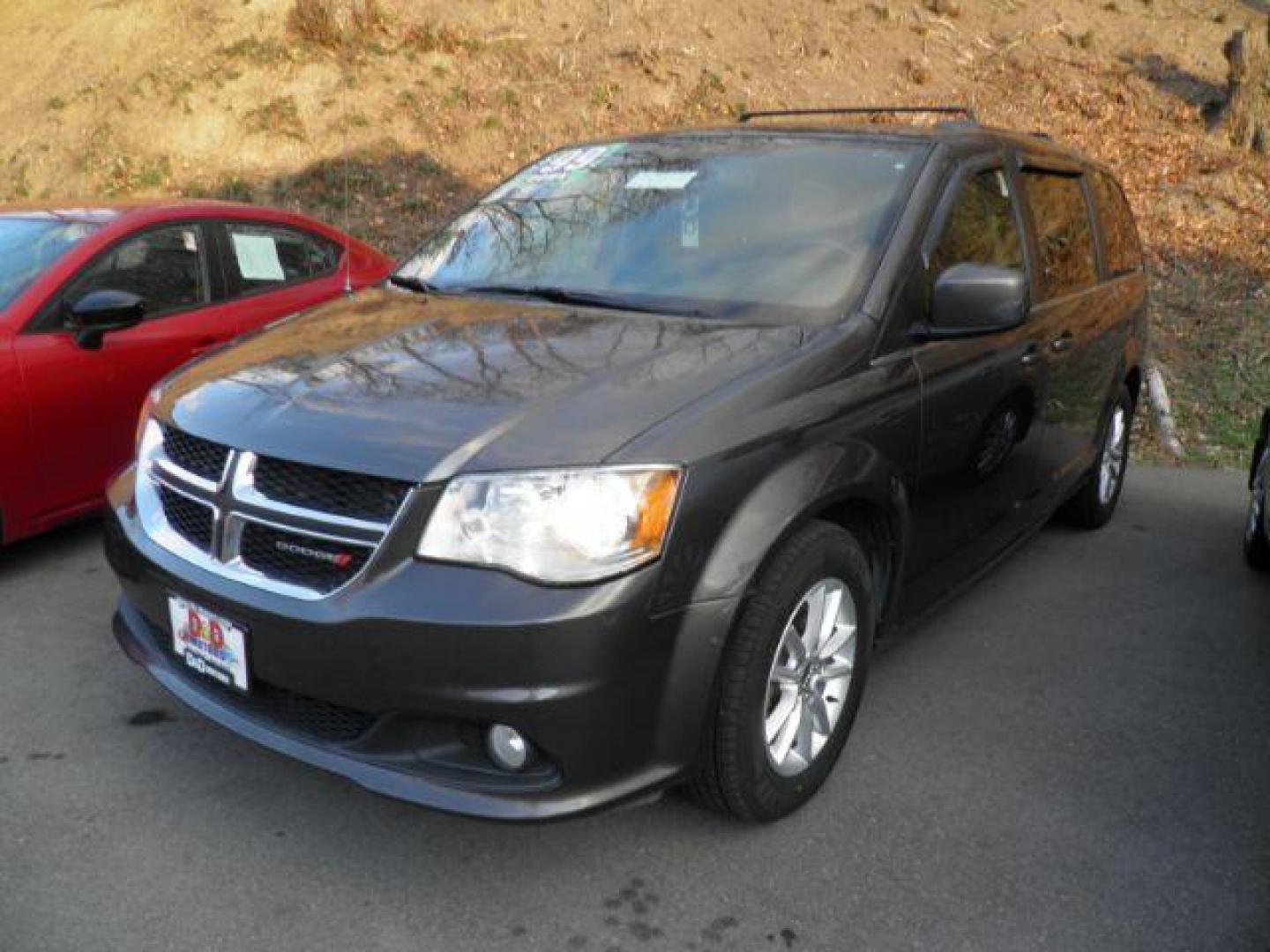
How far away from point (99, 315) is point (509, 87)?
31.0ft

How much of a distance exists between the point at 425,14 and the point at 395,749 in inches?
521

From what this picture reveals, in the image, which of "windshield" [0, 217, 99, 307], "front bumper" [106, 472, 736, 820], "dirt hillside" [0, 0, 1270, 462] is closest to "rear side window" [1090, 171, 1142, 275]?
"front bumper" [106, 472, 736, 820]

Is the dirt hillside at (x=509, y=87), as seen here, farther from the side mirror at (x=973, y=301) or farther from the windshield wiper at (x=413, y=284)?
the side mirror at (x=973, y=301)

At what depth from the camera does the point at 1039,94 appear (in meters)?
14.1

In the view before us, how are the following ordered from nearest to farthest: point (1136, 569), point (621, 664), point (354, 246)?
point (621, 664) → point (1136, 569) → point (354, 246)

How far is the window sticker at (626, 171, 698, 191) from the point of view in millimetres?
3756

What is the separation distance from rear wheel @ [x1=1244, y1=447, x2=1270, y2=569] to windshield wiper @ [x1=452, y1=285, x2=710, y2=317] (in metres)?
2.97

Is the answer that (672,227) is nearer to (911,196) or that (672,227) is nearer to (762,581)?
(911,196)

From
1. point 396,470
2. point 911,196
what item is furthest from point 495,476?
point 911,196

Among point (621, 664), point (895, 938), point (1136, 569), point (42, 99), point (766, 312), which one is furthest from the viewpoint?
point (42, 99)

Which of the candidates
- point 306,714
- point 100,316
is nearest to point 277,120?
point 100,316

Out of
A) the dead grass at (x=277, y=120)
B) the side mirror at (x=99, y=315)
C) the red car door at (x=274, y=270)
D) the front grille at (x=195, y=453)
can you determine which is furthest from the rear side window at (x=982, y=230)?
the dead grass at (x=277, y=120)

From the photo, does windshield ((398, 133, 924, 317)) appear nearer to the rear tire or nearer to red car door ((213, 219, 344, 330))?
red car door ((213, 219, 344, 330))

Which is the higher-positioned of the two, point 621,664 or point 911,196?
point 911,196
